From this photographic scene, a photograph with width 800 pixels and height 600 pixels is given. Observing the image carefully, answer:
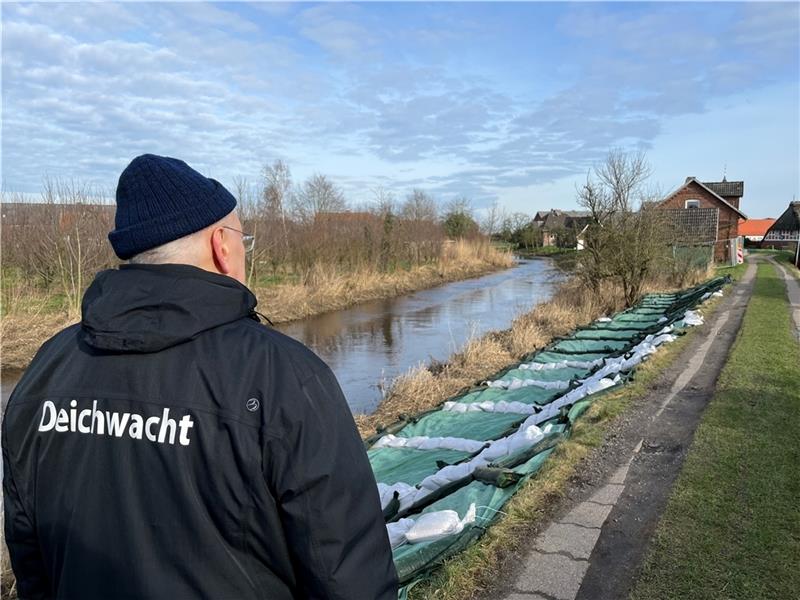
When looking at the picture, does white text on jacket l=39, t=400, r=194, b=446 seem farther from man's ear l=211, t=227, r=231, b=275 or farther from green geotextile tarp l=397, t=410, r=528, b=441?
green geotextile tarp l=397, t=410, r=528, b=441

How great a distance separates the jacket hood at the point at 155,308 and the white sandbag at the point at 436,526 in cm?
276

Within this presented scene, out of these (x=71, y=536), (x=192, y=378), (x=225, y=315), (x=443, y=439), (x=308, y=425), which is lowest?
(x=443, y=439)

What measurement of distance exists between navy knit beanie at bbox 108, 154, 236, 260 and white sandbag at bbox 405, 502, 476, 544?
2828mm

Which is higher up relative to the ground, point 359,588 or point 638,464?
point 359,588

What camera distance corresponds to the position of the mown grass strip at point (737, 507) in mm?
3322

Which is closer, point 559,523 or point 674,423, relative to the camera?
point 559,523

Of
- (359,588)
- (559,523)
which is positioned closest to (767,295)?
(559,523)

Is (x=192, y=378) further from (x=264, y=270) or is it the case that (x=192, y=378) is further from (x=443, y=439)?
(x=264, y=270)

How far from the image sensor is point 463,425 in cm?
748

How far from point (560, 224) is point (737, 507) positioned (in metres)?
78.9

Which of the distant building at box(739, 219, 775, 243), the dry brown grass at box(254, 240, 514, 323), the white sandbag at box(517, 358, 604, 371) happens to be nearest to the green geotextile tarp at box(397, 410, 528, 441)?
the white sandbag at box(517, 358, 604, 371)

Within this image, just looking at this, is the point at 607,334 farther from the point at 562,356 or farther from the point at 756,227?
the point at 756,227

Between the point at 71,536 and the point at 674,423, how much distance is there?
19.6 ft

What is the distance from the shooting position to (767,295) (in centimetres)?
1819
